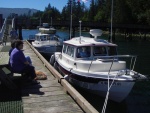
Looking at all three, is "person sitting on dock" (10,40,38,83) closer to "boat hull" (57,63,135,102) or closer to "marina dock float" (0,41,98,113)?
"marina dock float" (0,41,98,113)

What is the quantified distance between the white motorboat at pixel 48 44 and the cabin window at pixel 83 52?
55.9 ft

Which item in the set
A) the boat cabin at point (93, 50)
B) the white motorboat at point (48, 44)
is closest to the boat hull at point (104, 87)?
the boat cabin at point (93, 50)

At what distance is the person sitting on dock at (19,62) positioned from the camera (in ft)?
37.0

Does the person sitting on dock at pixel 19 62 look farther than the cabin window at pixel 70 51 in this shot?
No

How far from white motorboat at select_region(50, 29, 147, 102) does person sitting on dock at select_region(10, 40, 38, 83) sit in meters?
3.91

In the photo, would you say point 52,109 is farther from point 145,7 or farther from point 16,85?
point 145,7

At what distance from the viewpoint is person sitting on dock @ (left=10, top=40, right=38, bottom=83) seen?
11.3 metres

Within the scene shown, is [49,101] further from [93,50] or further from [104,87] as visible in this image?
[93,50]

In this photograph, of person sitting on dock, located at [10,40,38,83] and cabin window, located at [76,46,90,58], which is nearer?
person sitting on dock, located at [10,40,38,83]

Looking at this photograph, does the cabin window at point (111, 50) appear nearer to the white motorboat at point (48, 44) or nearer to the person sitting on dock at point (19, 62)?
the person sitting on dock at point (19, 62)

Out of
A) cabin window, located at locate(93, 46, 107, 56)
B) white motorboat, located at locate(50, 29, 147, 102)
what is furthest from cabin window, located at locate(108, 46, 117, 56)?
cabin window, located at locate(93, 46, 107, 56)

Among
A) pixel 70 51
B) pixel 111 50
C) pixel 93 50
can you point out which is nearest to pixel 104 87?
pixel 93 50

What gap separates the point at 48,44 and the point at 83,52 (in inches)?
711

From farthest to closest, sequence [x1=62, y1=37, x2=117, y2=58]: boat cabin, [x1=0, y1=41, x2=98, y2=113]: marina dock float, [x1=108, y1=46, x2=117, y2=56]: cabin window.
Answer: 1. [x1=108, y1=46, x2=117, y2=56]: cabin window
2. [x1=62, y1=37, x2=117, y2=58]: boat cabin
3. [x1=0, y1=41, x2=98, y2=113]: marina dock float
